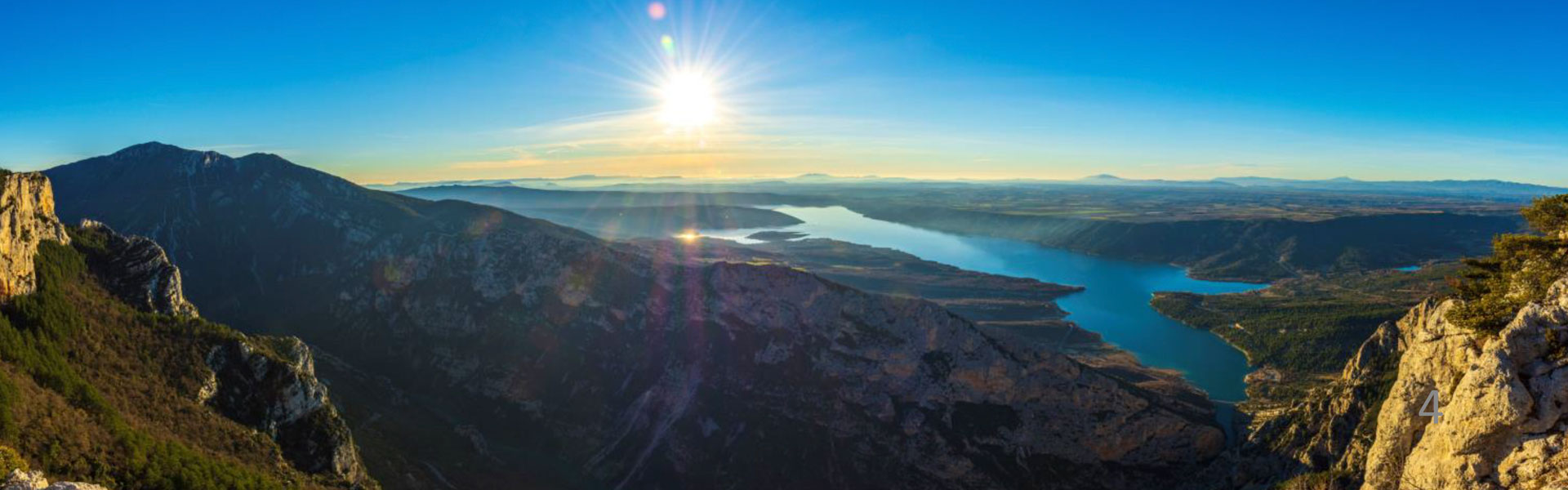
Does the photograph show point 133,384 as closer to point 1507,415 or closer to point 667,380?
point 667,380

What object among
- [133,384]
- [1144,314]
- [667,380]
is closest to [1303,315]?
[1144,314]

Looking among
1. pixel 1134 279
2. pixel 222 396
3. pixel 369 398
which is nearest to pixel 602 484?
pixel 369 398

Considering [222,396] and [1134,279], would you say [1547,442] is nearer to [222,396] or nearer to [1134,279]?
[222,396]

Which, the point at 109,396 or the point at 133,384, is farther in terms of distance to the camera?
the point at 133,384

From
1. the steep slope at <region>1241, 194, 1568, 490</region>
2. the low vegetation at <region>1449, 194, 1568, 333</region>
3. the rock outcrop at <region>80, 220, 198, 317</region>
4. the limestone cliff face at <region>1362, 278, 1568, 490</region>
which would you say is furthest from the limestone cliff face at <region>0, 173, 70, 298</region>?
the low vegetation at <region>1449, 194, 1568, 333</region>

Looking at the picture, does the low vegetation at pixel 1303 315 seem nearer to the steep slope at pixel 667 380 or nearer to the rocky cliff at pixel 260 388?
the steep slope at pixel 667 380
